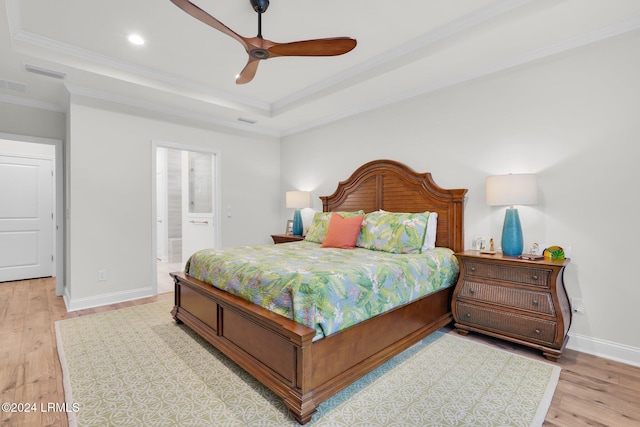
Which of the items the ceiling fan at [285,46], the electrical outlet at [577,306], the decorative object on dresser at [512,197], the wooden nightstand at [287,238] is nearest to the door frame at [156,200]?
the wooden nightstand at [287,238]

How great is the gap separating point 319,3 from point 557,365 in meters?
3.30

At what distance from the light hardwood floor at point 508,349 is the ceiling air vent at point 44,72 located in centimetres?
255

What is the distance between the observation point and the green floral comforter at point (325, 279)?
180 centimetres

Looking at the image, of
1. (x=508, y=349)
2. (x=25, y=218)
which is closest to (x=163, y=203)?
(x=25, y=218)

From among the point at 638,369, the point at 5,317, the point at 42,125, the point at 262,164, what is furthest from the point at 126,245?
the point at 638,369

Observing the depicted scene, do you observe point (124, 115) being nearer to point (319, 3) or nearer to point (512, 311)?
point (319, 3)

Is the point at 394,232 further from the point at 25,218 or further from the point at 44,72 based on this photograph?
the point at 25,218

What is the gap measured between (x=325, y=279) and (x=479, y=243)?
202 centimetres

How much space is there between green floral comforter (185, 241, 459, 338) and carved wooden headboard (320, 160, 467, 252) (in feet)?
1.25

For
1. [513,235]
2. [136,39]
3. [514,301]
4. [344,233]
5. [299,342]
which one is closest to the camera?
[299,342]

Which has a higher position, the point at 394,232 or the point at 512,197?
the point at 512,197

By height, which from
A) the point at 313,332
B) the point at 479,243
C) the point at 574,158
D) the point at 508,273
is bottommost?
the point at 313,332

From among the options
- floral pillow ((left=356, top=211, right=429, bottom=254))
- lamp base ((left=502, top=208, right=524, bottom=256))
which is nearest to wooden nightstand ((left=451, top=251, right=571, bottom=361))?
lamp base ((left=502, top=208, right=524, bottom=256))

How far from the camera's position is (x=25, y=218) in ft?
16.5
